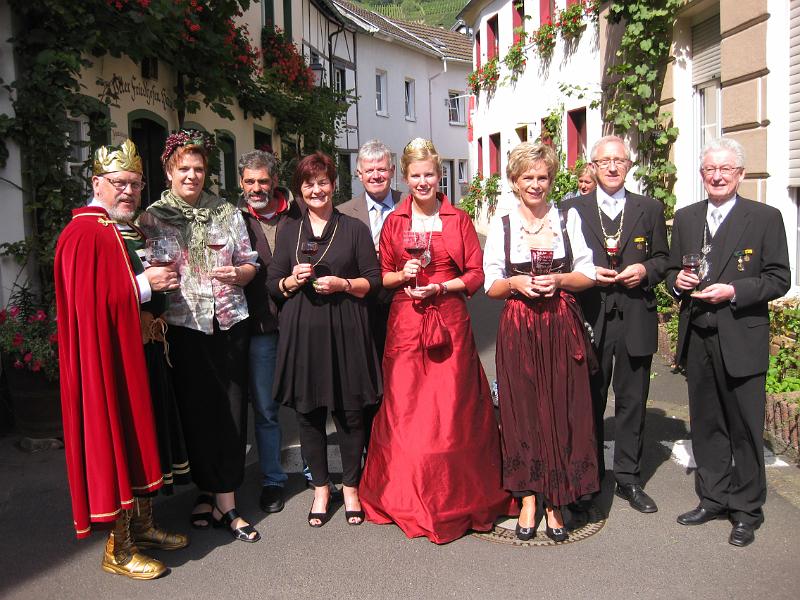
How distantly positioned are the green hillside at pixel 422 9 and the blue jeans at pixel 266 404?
205 ft

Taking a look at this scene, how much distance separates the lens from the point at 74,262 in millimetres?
3691

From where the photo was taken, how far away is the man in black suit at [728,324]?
13.9 ft

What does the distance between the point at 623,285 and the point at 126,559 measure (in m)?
3.04

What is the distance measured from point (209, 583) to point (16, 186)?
4.54 meters

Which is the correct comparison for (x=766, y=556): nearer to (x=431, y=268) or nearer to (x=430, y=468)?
(x=430, y=468)

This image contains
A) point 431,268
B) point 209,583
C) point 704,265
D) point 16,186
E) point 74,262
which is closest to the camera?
point 74,262

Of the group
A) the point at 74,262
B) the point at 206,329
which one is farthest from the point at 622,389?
the point at 74,262

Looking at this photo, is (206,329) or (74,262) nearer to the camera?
(74,262)

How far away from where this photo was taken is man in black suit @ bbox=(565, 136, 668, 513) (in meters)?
4.68

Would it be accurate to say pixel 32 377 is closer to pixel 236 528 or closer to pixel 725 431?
pixel 236 528

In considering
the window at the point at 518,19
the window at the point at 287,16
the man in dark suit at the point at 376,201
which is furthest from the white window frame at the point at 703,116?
the window at the point at 287,16

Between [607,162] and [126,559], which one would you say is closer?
[126,559]

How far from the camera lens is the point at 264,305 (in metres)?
4.74

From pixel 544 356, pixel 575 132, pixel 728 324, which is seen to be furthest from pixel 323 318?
pixel 575 132
